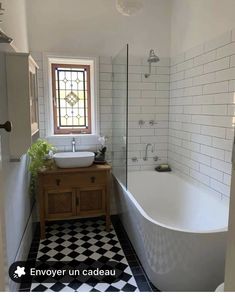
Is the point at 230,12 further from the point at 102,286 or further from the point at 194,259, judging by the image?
the point at 102,286

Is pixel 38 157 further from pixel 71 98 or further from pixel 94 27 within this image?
pixel 94 27

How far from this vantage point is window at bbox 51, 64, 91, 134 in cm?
318

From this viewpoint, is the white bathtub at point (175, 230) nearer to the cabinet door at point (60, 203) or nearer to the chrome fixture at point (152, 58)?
the cabinet door at point (60, 203)

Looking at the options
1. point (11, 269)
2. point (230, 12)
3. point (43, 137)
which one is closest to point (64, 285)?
point (11, 269)

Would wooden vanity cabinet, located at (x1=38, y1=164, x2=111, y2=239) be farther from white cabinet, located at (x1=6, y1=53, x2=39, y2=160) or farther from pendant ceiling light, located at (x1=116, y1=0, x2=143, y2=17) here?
pendant ceiling light, located at (x1=116, y1=0, x2=143, y2=17)

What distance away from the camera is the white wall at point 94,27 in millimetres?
2926

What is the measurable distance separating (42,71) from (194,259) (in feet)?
8.55

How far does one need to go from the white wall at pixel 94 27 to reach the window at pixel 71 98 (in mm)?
263

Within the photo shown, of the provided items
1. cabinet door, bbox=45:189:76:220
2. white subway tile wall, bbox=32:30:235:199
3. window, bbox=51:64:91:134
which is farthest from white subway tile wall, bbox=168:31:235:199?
cabinet door, bbox=45:189:76:220

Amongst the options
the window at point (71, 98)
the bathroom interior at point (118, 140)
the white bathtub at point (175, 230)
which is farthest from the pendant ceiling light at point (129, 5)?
the white bathtub at point (175, 230)

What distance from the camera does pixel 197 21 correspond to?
264cm

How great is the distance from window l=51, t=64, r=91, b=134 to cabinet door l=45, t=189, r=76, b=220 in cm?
88

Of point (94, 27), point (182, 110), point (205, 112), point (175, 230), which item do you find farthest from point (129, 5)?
point (175, 230)

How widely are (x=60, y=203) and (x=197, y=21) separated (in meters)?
2.53
